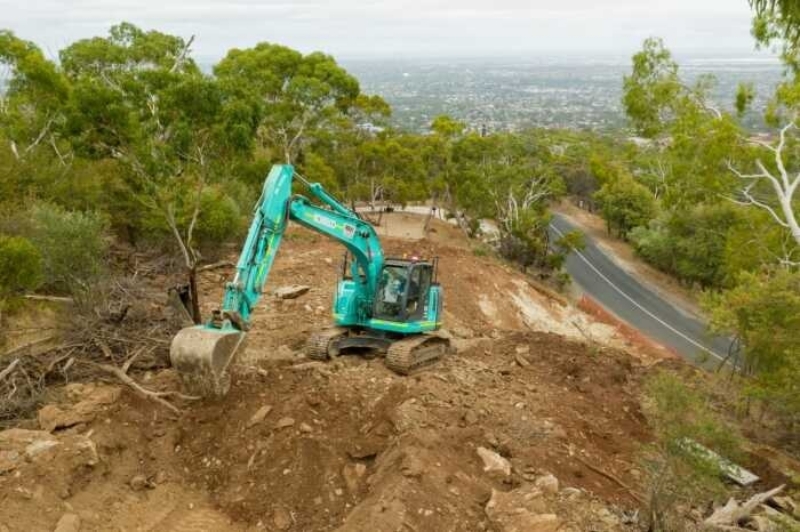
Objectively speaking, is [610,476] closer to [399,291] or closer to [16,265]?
[399,291]

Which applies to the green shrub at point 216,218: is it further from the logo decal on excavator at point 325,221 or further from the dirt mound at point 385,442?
the dirt mound at point 385,442

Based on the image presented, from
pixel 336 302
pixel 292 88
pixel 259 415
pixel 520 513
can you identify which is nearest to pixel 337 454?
pixel 259 415

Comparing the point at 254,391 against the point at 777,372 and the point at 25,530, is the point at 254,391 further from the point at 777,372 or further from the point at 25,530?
the point at 777,372

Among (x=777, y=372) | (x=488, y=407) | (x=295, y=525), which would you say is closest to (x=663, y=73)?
(x=777, y=372)

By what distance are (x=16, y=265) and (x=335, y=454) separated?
643 cm

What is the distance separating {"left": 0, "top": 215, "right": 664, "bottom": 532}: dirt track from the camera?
7.73 meters

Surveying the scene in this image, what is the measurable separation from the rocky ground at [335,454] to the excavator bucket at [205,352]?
1.92 feet

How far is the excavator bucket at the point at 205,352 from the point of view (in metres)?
8.85

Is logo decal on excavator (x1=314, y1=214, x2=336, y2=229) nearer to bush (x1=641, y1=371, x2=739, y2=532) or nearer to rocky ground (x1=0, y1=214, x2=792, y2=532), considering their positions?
rocky ground (x1=0, y1=214, x2=792, y2=532)

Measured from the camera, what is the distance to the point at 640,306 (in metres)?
34.7

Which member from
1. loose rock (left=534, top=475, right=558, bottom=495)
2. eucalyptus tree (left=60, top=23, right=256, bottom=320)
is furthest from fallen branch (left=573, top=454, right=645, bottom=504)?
eucalyptus tree (left=60, top=23, right=256, bottom=320)

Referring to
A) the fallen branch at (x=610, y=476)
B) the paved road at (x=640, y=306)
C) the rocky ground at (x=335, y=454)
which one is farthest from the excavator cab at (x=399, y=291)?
the paved road at (x=640, y=306)

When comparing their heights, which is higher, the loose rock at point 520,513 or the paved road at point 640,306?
the loose rock at point 520,513

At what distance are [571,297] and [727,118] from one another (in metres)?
17.5
